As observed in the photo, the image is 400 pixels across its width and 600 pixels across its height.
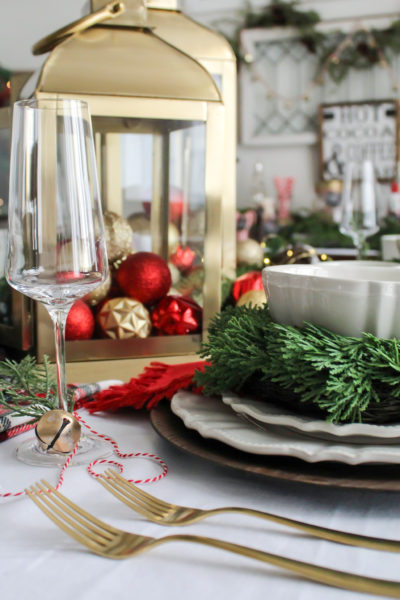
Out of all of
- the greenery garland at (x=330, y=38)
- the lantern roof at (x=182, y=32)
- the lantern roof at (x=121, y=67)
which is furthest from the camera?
the greenery garland at (x=330, y=38)

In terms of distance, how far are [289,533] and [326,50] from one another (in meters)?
3.29

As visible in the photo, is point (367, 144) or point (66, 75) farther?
point (367, 144)

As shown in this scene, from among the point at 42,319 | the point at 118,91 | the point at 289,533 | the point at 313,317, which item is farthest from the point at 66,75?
the point at 289,533

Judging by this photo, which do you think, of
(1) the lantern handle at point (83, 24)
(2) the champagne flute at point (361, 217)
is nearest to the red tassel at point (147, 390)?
(1) the lantern handle at point (83, 24)

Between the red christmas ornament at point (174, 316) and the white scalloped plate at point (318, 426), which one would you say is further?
the red christmas ornament at point (174, 316)

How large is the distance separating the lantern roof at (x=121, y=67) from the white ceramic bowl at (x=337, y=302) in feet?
1.05

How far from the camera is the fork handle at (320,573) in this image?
0.85ft

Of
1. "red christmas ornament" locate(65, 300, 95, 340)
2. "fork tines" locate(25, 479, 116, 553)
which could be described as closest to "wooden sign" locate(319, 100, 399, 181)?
"red christmas ornament" locate(65, 300, 95, 340)

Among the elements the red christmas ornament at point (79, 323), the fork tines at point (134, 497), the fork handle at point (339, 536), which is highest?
the red christmas ornament at point (79, 323)

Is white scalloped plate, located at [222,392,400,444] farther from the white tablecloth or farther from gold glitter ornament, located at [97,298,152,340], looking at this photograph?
gold glitter ornament, located at [97,298,152,340]

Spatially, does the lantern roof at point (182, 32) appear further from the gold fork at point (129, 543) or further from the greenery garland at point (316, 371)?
the gold fork at point (129, 543)

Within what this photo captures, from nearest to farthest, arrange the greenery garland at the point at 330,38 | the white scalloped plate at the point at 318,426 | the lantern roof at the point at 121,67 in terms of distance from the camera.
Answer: the white scalloped plate at the point at 318,426 < the lantern roof at the point at 121,67 < the greenery garland at the point at 330,38

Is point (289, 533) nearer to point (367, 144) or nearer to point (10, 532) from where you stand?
point (10, 532)

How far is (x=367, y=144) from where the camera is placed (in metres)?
3.25
